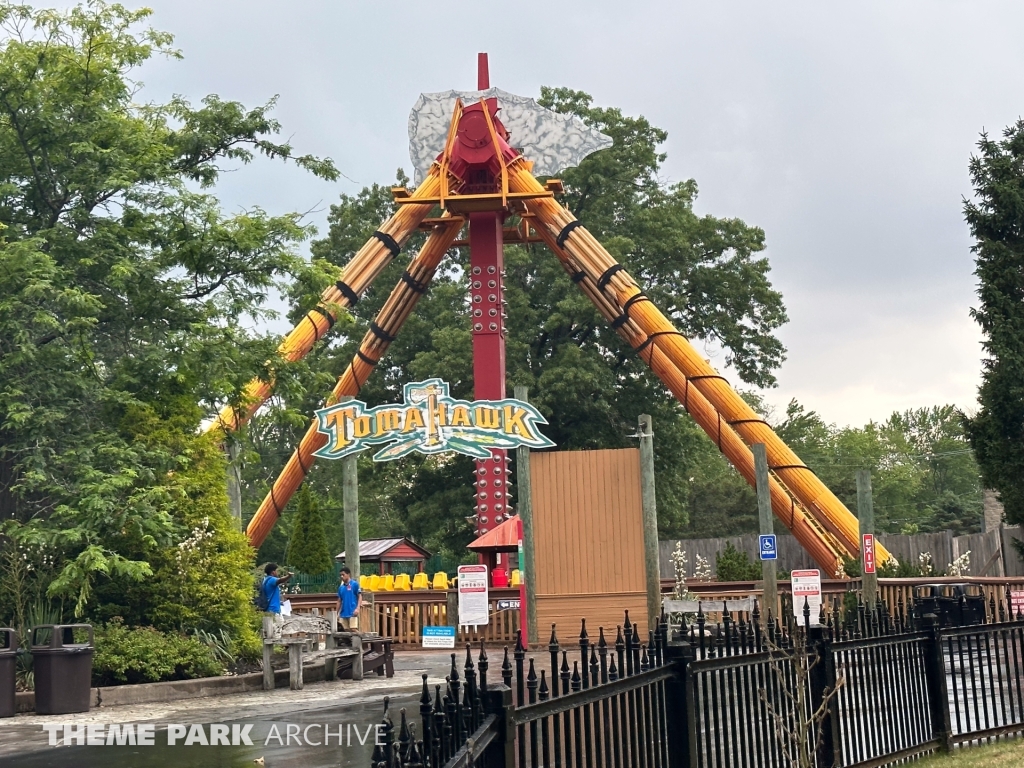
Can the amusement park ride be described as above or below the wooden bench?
above

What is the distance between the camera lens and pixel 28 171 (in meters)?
18.2

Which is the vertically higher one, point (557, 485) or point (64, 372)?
point (64, 372)

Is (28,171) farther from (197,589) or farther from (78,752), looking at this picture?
(78,752)

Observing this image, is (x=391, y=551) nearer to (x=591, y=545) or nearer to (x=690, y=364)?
(x=690, y=364)

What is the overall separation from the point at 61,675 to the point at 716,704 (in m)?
9.13

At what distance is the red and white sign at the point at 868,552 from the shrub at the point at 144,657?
10.2 m

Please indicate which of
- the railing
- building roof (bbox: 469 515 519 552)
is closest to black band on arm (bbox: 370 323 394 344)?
building roof (bbox: 469 515 519 552)

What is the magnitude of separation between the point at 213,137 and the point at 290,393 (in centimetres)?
475

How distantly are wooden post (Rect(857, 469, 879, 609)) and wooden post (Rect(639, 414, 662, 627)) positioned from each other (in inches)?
137

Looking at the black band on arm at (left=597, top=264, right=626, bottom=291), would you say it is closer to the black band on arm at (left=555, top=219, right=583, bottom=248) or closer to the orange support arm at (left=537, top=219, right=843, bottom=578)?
the orange support arm at (left=537, top=219, right=843, bottom=578)

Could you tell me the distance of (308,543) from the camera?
123 ft

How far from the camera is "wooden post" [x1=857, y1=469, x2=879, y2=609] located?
64.8 ft

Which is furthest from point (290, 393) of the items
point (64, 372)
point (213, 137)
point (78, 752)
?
point (78, 752)

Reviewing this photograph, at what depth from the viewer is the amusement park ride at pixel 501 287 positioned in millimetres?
30578
